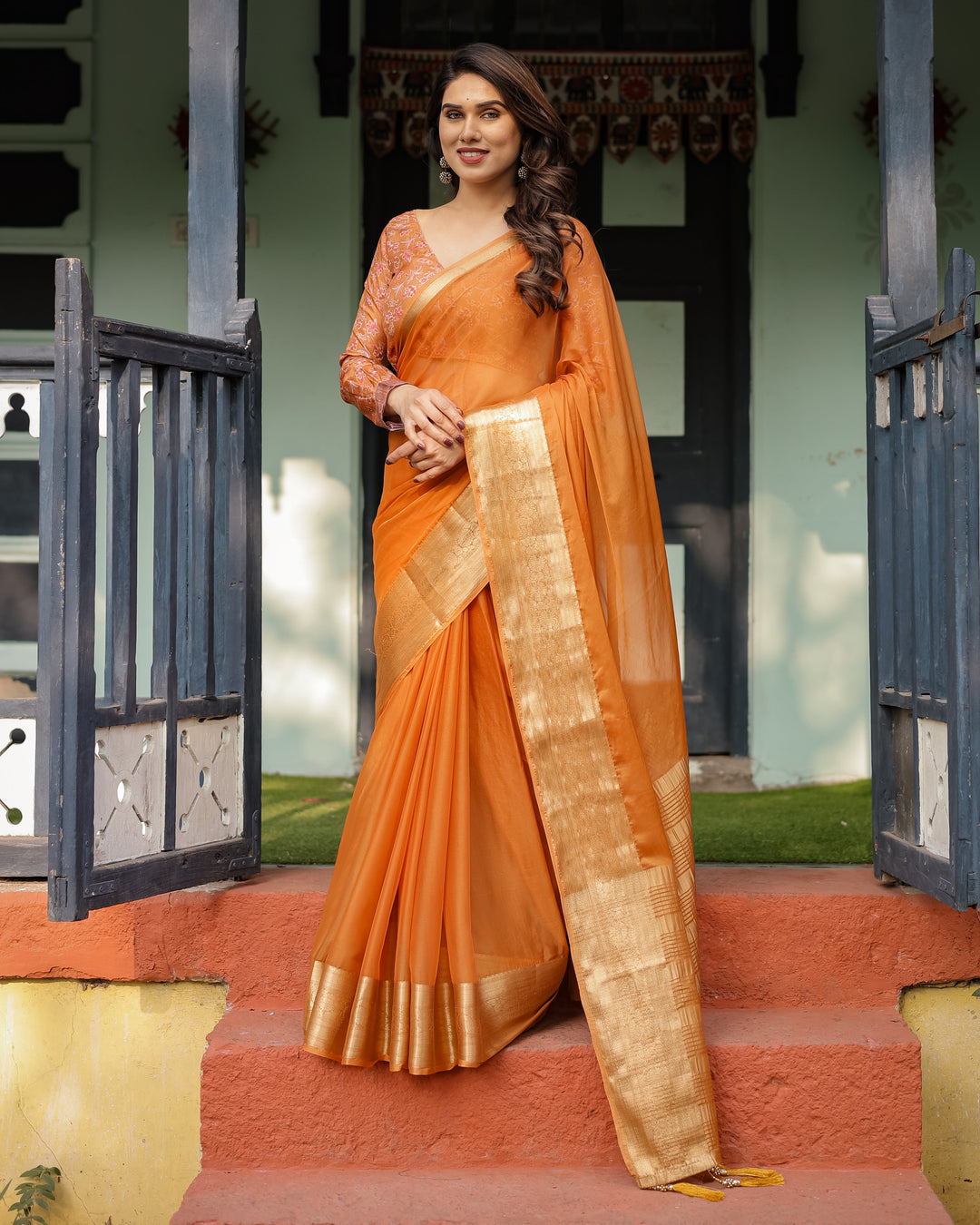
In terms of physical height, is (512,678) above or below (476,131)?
below

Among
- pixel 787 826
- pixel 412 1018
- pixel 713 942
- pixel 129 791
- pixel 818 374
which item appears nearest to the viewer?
pixel 412 1018

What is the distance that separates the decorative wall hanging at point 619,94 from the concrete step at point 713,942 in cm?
319

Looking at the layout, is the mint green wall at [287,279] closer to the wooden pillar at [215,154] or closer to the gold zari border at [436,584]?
the wooden pillar at [215,154]

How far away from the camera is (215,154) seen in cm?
275

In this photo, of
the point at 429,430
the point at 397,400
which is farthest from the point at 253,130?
the point at 429,430

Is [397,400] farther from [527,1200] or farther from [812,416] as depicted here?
[812,416]

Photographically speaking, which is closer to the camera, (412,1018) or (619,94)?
(412,1018)

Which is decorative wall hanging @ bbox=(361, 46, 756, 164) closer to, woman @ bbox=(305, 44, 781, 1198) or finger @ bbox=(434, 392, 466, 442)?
woman @ bbox=(305, 44, 781, 1198)

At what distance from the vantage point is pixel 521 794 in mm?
2354

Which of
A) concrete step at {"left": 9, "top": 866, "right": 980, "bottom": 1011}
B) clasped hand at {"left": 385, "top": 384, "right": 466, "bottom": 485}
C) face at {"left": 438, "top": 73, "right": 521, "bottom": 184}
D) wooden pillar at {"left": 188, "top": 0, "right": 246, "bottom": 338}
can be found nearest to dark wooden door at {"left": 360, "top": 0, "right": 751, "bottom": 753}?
wooden pillar at {"left": 188, "top": 0, "right": 246, "bottom": 338}

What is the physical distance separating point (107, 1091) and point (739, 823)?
2.01 meters

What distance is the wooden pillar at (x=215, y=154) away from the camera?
274cm

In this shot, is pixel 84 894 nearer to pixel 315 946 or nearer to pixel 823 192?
pixel 315 946

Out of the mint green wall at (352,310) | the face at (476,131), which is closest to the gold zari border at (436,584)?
the face at (476,131)
